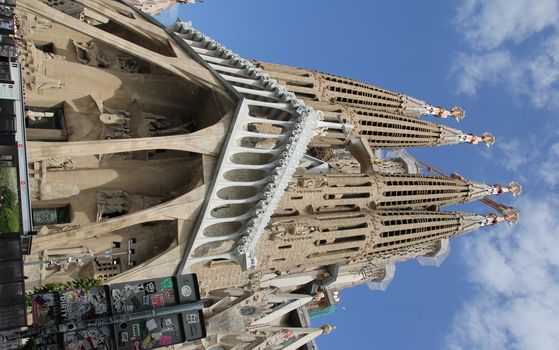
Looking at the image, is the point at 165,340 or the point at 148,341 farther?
the point at 165,340

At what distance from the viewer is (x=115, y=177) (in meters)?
32.3

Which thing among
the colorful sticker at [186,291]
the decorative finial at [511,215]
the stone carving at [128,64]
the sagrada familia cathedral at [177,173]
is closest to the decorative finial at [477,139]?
the decorative finial at [511,215]

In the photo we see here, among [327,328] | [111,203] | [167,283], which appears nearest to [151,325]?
[167,283]

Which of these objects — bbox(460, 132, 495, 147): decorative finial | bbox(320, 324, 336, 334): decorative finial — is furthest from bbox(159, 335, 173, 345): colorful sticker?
bbox(460, 132, 495, 147): decorative finial

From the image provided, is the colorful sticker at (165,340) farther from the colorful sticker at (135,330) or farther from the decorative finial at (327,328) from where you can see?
the decorative finial at (327,328)

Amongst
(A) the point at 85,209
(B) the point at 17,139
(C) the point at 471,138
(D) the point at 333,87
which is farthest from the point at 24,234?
(C) the point at 471,138

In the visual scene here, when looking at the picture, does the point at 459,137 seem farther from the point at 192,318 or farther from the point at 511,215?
the point at 192,318

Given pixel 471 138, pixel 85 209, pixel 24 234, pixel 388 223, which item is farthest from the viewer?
pixel 471 138

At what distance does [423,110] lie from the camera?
6356 centimetres

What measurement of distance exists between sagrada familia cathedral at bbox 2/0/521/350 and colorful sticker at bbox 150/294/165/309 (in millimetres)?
8678

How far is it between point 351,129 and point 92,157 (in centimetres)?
1877

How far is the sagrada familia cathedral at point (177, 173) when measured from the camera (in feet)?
97.3

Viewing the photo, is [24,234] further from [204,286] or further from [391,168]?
[391,168]

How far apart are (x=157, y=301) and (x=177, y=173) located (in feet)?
50.8
